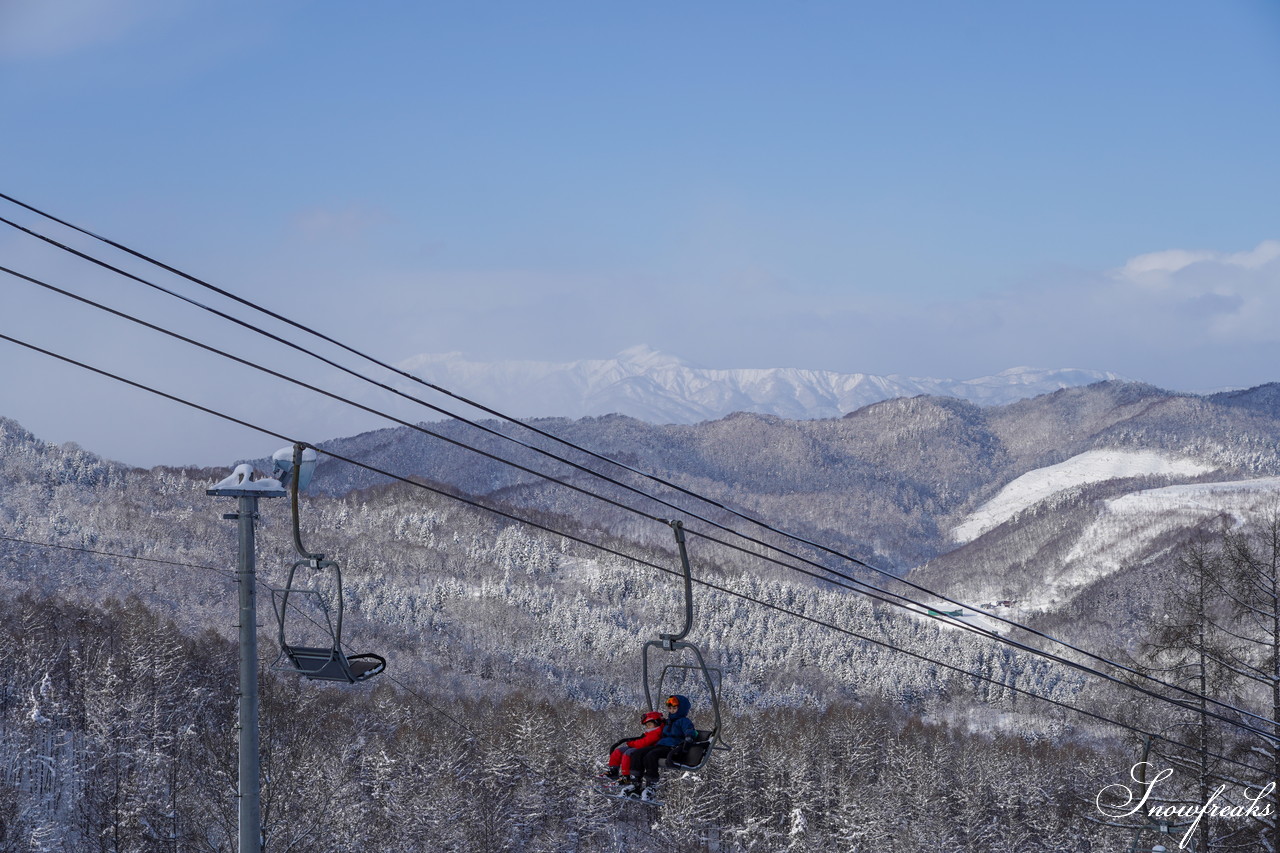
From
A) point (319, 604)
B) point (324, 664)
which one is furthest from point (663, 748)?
point (319, 604)

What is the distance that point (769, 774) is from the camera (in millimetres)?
71062

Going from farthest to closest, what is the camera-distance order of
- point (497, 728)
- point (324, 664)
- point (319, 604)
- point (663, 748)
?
point (497, 728)
point (663, 748)
point (324, 664)
point (319, 604)

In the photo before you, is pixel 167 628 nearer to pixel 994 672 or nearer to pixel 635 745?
pixel 635 745

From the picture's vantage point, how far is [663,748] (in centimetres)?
1421

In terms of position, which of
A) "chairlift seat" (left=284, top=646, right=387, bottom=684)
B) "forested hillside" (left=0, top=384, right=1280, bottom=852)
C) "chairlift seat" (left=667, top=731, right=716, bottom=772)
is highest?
"chairlift seat" (left=284, top=646, right=387, bottom=684)

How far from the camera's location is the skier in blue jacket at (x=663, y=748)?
46.4 feet

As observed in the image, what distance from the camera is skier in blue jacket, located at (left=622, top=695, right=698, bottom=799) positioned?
46.4ft

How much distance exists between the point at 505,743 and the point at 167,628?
30.6m

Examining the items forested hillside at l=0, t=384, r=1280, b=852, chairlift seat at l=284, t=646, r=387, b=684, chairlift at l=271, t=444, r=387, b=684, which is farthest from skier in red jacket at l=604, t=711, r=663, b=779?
chairlift seat at l=284, t=646, r=387, b=684

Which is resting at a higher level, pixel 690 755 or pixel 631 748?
pixel 631 748

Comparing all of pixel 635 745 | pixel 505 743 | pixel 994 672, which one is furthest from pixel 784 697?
pixel 635 745

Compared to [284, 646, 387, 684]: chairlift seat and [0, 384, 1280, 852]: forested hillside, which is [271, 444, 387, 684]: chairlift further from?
[0, 384, 1280, 852]: forested hillside

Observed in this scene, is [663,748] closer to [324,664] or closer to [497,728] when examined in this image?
[324,664]

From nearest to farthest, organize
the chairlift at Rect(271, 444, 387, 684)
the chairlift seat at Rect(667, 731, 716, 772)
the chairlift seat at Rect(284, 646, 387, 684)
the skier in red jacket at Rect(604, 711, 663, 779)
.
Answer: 1. the chairlift at Rect(271, 444, 387, 684)
2. the chairlift seat at Rect(284, 646, 387, 684)
3. the skier in red jacket at Rect(604, 711, 663, 779)
4. the chairlift seat at Rect(667, 731, 716, 772)
